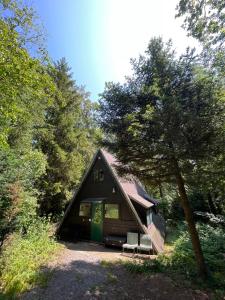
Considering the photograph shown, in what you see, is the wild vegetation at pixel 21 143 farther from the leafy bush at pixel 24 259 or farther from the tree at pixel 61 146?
the tree at pixel 61 146

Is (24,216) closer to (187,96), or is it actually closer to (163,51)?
(187,96)

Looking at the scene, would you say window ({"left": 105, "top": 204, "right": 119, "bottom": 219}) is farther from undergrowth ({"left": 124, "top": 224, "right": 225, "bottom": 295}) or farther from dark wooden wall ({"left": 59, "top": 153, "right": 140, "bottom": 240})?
undergrowth ({"left": 124, "top": 224, "right": 225, "bottom": 295})

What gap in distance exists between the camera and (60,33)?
374 inches

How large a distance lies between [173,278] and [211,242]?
5.56 m

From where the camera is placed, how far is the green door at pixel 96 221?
41.0 feet

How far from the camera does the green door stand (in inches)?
492

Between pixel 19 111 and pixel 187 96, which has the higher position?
pixel 187 96

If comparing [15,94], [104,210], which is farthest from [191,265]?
[15,94]

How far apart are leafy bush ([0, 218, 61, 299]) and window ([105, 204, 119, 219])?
3.52 meters

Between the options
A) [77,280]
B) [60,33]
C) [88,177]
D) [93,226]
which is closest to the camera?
[77,280]

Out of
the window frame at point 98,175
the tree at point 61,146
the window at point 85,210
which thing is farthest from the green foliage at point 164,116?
the tree at point 61,146

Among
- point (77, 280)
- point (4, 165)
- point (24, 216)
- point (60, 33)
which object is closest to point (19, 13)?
point (60, 33)

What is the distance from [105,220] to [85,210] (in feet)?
5.51

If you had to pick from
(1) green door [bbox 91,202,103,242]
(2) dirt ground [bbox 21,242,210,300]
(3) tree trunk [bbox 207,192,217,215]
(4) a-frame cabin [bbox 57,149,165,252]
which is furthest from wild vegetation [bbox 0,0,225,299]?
(3) tree trunk [bbox 207,192,217,215]
